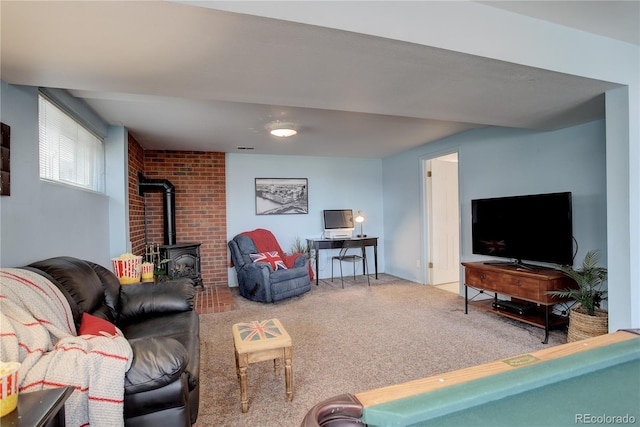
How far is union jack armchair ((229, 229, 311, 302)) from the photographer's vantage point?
4.04m

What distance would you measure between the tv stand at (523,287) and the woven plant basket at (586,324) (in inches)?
6.7

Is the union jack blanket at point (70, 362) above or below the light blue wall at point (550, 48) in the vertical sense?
below

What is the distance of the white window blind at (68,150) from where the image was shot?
2.23 metres

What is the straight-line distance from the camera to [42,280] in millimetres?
1502

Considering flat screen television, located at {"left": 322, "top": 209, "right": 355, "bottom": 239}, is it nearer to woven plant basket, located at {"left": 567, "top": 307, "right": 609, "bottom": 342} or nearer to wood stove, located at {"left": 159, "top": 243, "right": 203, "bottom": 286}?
wood stove, located at {"left": 159, "top": 243, "right": 203, "bottom": 286}

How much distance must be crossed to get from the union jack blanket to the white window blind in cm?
139

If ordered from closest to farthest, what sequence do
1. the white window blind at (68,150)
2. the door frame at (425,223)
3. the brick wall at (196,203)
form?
the white window blind at (68,150) < the brick wall at (196,203) < the door frame at (425,223)

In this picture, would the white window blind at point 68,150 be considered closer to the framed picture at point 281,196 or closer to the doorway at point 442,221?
the framed picture at point 281,196

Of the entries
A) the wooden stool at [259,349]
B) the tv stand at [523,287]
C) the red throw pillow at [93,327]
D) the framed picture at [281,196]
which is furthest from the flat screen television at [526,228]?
the red throw pillow at [93,327]

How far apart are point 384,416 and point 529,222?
3.02 metres

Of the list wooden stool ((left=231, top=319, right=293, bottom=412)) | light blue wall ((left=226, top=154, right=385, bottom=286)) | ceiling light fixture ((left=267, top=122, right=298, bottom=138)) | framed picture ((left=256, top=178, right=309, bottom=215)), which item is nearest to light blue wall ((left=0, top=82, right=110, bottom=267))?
wooden stool ((left=231, top=319, right=293, bottom=412))

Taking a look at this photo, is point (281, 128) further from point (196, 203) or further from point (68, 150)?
point (196, 203)

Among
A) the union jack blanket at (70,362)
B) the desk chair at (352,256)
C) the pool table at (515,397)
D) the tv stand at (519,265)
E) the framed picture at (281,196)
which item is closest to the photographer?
the pool table at (515,397)

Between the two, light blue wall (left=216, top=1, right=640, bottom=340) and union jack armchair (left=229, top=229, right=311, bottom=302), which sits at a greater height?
light blue wall (left=216, top=1, right=640, bottom=340)
